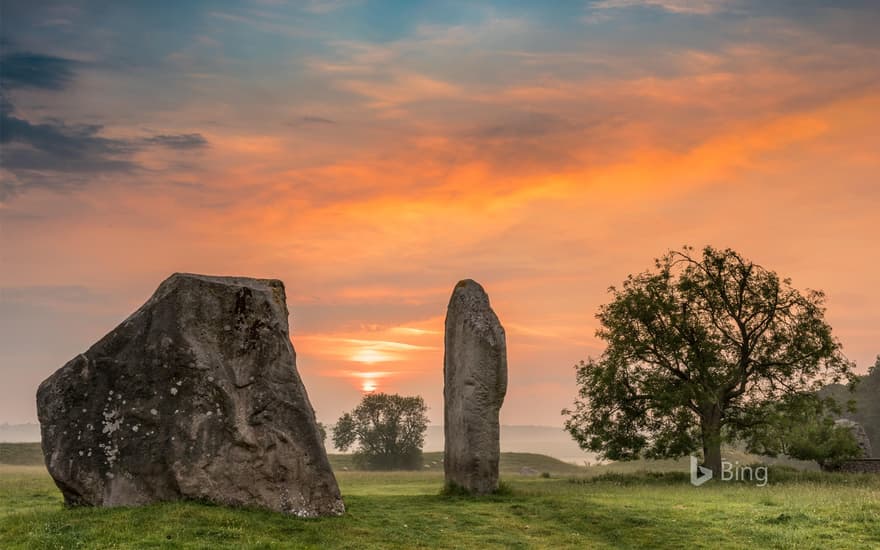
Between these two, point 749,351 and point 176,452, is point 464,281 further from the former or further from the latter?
point 749,351

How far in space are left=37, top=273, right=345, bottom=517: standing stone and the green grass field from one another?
2.38 feet

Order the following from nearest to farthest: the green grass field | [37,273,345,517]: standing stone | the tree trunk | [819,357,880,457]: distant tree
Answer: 1. the green grass field
2. [37,273,345,517]: standing stone
3. the tree trunk
4. [819,357,880,457]: distant tree

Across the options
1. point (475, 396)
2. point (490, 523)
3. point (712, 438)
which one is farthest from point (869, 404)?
point (490, 523)

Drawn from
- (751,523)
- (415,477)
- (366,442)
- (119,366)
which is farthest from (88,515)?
(366,442)

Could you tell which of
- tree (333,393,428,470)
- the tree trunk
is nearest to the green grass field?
the tree trunk

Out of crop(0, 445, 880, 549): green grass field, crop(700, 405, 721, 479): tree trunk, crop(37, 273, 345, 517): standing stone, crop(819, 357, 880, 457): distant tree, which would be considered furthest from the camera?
crop(819, 357, 880, 457): distant tree

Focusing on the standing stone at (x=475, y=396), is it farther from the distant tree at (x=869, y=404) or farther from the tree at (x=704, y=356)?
the distant tree at (x=869, y=404)

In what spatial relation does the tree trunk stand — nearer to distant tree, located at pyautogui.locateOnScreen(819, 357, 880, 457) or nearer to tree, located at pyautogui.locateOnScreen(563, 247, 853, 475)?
tree, located at pyautogui.locateOnScreen(563, 247, 853, 475)

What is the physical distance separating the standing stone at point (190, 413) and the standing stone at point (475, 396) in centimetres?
622

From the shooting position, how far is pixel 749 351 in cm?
4122

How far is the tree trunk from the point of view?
39688 mm

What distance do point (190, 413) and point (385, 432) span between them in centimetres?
4992

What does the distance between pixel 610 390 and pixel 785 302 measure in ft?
30.9

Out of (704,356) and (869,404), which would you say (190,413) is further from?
(869,404)
